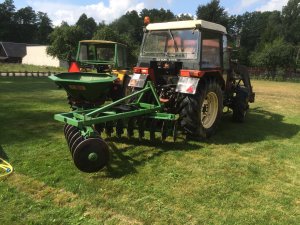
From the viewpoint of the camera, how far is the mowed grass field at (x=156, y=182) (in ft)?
11.1

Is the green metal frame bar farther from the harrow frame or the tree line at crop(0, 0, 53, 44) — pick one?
the tree line at crop(0, 0, 53, 44)

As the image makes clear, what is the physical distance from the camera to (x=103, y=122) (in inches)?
196

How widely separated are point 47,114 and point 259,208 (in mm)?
6168

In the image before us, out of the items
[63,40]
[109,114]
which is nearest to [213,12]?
[63,40]

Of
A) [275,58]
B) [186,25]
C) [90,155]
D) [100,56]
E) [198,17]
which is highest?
[198,17]

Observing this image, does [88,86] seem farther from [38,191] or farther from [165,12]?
[165,12]

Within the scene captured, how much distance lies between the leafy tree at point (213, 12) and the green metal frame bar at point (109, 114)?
54877mm

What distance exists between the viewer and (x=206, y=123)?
6559mm

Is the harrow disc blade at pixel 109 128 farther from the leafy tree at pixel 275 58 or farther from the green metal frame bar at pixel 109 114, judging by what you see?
the leafy tree at pixel 275 58

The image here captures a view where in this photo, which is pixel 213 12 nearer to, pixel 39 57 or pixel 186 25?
pixel 39 57

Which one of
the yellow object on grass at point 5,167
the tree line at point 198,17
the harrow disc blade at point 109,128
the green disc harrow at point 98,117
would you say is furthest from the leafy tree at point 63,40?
the yellow object on grass at point 5,167

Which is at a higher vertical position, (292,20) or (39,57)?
(292,20)

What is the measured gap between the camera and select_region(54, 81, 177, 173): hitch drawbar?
13.5 ft

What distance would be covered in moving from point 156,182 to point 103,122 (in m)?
1.35
